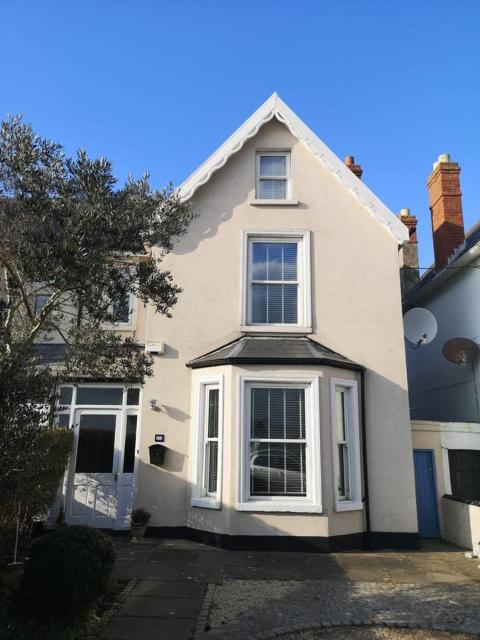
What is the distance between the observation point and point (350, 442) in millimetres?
9656

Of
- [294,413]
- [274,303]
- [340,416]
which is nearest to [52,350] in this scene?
[274,303]

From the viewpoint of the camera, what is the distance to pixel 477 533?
8922mm

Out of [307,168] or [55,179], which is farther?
[307,168]

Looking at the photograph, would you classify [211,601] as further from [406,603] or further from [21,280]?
[21,280]

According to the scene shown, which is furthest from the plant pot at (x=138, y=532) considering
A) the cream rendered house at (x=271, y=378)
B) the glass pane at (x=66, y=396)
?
the glass pane at (x=66, y=396)

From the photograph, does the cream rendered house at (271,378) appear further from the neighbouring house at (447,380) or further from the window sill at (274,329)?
the neighbouring house at (447,380)

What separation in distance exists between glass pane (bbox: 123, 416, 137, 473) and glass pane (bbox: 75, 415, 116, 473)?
298 mm

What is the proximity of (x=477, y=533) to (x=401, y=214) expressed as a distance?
1119 cm

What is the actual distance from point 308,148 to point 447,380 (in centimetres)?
731

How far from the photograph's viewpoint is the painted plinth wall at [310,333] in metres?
9.18

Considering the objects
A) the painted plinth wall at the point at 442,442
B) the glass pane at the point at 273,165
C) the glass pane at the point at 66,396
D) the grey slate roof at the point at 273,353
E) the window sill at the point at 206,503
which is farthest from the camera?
the glass pane at the point at 273,165

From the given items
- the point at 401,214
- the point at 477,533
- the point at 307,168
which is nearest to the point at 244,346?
the point at 307,168

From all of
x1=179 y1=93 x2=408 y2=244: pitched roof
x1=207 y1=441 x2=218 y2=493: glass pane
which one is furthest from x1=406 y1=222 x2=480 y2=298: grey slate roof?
x1=207 y1=441 x2=218 y2=493: glass pane

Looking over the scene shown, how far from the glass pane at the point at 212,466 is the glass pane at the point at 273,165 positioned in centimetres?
636
